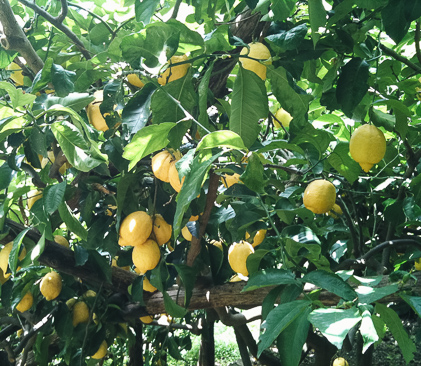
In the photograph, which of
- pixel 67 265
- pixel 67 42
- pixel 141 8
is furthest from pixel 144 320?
pixel 141 8

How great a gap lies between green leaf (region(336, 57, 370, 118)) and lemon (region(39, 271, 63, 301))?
1381mm

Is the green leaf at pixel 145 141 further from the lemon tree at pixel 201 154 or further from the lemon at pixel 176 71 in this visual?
the lemon at pixel 176 71

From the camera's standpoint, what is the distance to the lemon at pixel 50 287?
1.83m

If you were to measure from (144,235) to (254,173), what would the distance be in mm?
614

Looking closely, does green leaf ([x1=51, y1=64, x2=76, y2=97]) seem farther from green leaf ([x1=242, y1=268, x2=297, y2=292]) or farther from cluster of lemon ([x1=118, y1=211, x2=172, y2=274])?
green leaf ([x1=242, y1=268, x2=297, y2=292])

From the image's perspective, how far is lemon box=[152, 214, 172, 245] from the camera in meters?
1.37

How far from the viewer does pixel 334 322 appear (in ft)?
1.97

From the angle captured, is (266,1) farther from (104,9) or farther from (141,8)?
(104,9)

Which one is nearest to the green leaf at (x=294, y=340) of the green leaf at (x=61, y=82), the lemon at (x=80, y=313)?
the green leaf at (x=61, y=82)

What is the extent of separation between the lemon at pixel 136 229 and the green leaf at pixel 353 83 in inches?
25.1

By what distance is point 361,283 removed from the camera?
101cm

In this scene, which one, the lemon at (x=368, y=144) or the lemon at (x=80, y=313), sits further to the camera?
the lemon at (x=80, y=313)

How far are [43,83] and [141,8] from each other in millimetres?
394

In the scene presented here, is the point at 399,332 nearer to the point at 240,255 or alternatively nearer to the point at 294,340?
the point at 294,340
